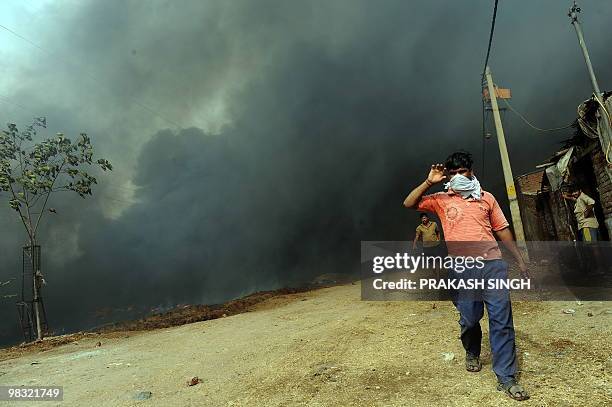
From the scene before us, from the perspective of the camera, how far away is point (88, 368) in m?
6.50

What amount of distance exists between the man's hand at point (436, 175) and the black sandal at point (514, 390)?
183 centimetres

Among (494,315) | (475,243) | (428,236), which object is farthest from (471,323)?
(428,236)

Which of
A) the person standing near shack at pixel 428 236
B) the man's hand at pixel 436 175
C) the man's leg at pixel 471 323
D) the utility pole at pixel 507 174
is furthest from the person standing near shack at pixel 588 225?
the man's hand at pixel 436 175

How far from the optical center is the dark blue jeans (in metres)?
3.13

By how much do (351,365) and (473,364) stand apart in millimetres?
1355

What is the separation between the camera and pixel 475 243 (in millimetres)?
3387

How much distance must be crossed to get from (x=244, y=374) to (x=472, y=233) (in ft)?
10.6

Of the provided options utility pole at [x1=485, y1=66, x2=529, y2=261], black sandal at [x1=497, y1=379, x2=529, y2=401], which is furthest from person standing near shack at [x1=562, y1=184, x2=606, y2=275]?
black sandal at [x1=497, y1=379, x2=529, y2=401]

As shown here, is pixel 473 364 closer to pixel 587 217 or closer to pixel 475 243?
pixel 475 243

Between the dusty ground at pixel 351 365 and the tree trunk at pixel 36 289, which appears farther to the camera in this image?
the tree trunk at pixel 36 289

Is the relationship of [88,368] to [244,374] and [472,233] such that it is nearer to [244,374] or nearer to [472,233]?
[244,374]

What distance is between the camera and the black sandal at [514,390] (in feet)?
9.57

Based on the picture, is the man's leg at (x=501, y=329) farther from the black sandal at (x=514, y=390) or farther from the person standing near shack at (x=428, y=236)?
the person standing near shack at (x=428, y=236)

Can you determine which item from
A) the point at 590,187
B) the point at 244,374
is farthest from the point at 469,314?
the point at 590,187
